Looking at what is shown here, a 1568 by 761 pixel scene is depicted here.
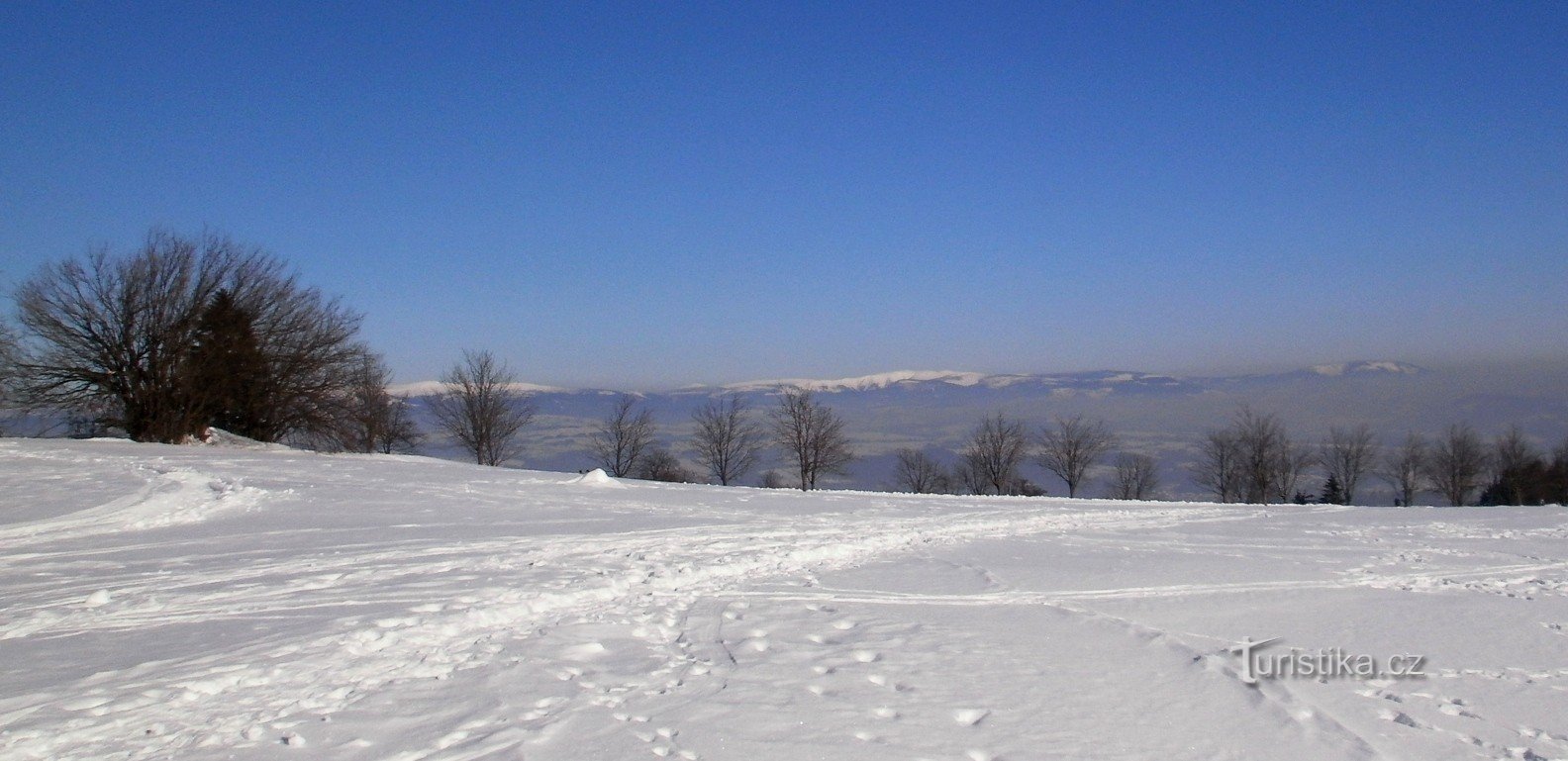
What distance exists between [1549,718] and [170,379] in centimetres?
3827

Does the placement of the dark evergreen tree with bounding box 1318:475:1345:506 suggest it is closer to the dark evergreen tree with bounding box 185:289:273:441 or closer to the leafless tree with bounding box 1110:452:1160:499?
the leafless tree with bounding box 1110:452:1160:499

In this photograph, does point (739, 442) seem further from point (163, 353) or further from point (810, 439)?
point (163, 353)

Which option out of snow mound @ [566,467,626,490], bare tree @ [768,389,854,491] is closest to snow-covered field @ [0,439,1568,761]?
snow mound @ [566,467,626,490]

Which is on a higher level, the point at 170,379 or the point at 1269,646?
the point at 170,379

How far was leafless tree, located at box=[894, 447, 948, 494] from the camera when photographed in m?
67.0

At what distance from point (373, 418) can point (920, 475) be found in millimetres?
41101

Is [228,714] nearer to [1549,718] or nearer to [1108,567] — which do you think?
[1549,718]

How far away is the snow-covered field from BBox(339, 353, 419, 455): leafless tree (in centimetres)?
2330

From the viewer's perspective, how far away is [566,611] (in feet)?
25.9

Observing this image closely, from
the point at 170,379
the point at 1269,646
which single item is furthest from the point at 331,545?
the point at 170,379

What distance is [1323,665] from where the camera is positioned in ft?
21.7

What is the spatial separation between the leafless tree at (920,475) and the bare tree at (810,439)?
10.7 m

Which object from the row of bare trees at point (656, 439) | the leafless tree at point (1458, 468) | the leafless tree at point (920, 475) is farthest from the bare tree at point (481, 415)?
the leafless tree at point (1458, 468)

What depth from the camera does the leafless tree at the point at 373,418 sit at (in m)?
36.9
